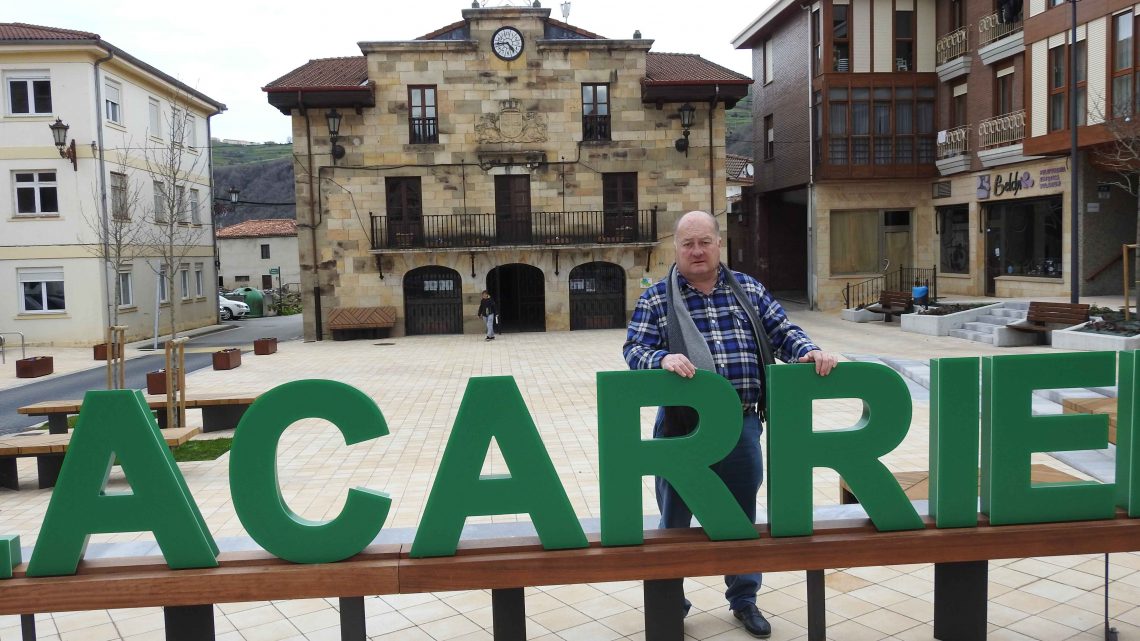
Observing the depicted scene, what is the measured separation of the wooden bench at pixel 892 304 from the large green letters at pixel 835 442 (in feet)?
65.6

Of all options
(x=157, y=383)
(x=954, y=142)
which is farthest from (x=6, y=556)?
(x=954, y=142)

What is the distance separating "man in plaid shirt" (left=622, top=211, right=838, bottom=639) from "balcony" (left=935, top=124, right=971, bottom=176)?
2485 centimetres

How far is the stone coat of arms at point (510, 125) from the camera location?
A: 25.8m

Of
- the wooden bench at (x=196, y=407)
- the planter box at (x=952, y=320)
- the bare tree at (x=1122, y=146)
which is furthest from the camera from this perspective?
the planter box at (x=952, y=320)

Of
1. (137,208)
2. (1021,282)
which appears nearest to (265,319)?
(137,208)

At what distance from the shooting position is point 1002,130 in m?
24.3

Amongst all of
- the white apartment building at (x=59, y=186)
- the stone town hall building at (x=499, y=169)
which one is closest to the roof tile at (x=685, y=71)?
the stone town hall building at (x=499, y=169)

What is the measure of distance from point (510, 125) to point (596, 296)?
576 cm

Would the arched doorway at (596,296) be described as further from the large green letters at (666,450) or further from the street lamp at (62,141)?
the large green letters at (666,450)

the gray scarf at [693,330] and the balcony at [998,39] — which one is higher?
the balcony at [998,39]

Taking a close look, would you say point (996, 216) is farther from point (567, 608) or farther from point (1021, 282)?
point (567, 608)

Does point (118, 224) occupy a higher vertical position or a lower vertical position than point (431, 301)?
higher

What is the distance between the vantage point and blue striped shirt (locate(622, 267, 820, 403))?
153 inches

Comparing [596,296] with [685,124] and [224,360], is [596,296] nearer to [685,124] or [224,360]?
[685,124]
